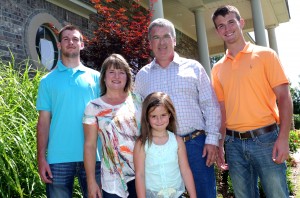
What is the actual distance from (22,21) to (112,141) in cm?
592

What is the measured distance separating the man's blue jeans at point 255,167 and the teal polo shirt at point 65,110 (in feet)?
3.99

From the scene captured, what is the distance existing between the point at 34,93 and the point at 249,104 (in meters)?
3.03

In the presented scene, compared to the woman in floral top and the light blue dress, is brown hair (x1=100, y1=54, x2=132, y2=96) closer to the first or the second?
the woman in floral top

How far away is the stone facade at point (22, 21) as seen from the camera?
721 centimetres

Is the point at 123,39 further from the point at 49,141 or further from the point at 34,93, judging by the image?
the point at 49,141

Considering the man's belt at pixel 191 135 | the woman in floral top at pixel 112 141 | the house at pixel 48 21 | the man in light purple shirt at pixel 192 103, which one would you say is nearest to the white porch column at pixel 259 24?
the house at pixel 48 21

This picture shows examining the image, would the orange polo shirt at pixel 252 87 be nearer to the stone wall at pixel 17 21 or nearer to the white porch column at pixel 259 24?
the stone wall at pixel 17 21

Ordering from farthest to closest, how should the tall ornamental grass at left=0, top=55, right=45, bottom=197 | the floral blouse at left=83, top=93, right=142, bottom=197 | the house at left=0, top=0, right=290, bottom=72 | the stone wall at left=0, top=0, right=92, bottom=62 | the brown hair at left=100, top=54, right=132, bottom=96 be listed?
1. the house at left=0, top=0, right=290, bottom=72
2. the stone wall at left=0, top=0, right=92, bottom=62
3. the tall ornamental grass at left=0, top=55, right=45, bottom=197
4. the brown hair at left=100, top=54, right=132, bottom=96
5. the floral blouse at left=83, top=93, right=142, bottom=197

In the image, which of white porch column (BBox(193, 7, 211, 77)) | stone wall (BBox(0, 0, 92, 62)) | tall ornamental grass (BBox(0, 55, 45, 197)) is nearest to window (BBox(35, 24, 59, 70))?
stone wall (BBox(0, 0, 92, 62))

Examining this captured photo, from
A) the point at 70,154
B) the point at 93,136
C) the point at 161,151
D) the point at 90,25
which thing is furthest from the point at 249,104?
the point at 90,25

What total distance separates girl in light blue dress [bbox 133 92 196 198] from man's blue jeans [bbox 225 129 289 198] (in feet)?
1.82

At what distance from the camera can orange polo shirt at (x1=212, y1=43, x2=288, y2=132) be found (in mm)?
2984

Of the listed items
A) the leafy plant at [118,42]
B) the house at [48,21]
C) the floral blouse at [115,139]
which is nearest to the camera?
the floral blouse at [115,139]

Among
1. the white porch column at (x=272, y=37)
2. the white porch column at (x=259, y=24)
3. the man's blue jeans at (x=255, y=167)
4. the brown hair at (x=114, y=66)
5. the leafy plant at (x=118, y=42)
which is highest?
the white porch column at (x=272, y=37)
